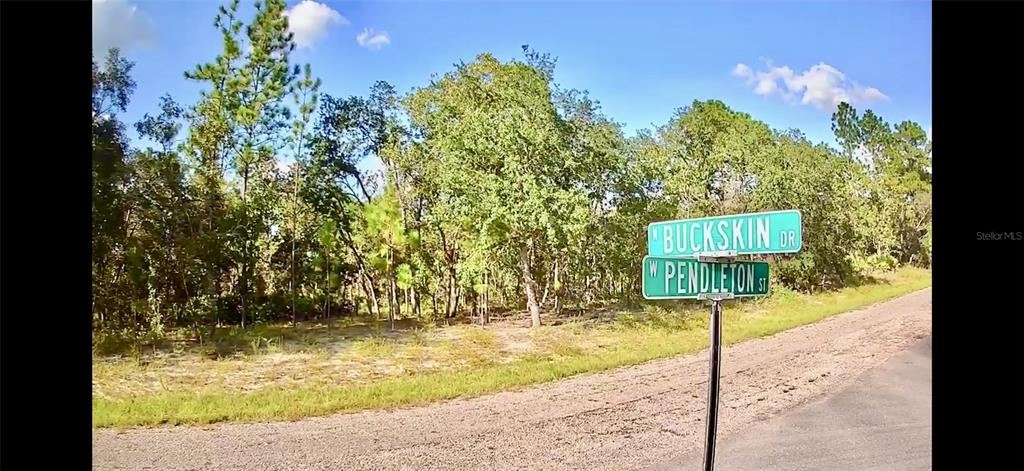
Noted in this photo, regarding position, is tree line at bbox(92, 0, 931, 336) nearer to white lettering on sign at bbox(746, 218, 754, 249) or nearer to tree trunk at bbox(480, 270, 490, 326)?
tree trunk at bbox(480, 270, 490, 326)

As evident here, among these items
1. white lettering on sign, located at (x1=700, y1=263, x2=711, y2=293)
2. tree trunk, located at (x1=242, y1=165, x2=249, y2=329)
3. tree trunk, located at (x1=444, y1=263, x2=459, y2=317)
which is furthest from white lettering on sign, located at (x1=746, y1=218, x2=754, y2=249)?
tree trunk, located at (x1=242, y1=165, x2=249, y2=329)

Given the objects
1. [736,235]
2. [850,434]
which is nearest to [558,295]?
[850,434]

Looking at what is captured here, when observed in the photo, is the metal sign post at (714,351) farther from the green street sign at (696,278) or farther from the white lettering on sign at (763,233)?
the white lettering on sign at (763,233)

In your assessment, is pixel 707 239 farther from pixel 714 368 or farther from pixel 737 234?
pixel 714 368

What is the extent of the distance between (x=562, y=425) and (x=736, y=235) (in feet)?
3.63

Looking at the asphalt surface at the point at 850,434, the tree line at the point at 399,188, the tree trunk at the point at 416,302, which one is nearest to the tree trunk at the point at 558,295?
the tree line at the point at 399,188

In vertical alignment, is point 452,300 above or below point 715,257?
below

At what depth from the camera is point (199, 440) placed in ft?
6.43

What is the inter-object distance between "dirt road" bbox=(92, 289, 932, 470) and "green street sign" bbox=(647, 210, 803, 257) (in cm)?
96

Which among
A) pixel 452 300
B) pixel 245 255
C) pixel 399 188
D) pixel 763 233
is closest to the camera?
pixel 763 233

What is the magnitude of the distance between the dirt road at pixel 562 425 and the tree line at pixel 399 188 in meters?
0.36

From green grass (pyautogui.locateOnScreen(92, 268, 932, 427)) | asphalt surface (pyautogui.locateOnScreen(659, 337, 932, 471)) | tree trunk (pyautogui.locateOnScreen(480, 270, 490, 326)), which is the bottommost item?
asphalt surface (pyautogui.locateOnScreen(659, 337, 932, 471))

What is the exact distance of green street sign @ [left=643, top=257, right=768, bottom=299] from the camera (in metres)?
1.49

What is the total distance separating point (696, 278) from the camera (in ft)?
5.02
